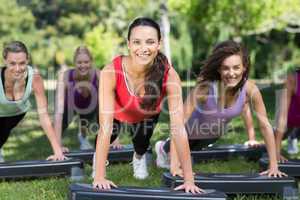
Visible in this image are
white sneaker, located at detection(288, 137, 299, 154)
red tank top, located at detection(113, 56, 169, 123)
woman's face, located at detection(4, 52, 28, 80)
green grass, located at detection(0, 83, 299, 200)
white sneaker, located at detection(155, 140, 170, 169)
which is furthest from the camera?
white sneaker, located at detection(288, 137, 299, 154)

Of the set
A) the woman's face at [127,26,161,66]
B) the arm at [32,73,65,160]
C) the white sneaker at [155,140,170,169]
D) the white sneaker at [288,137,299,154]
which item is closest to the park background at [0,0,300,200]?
the white sneaker at [155,140,170,169]

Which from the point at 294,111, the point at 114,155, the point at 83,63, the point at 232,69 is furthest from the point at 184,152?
the point at 83,63

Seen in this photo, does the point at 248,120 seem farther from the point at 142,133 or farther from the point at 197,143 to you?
the point at 142,133

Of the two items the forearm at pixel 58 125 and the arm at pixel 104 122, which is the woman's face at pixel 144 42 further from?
the forearm at pixel 58 125

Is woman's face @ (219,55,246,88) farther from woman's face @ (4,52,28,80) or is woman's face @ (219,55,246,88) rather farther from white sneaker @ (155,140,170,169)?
woman's face @ (4,52,28,80)

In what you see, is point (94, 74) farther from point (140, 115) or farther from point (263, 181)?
point (263, 181)

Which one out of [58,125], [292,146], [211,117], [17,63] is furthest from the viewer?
[292,146]

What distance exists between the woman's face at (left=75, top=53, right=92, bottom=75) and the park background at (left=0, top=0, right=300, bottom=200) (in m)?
1.11

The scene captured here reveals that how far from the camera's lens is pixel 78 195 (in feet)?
11.0

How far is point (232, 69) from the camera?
4.21 meters

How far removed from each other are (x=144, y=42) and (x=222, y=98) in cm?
138

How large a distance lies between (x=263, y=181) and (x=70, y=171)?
5.68ft

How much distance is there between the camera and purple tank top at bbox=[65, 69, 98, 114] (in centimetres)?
609

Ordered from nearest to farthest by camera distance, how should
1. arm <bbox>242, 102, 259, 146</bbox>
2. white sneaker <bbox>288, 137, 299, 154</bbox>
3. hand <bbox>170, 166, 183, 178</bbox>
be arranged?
hand <bbox>170, 166, 183, 178</bbox>, arm <bbox>242, 102, 259, 146</bbox>, white sneaker <bbox>288, 137, 299, 154</bbox>
